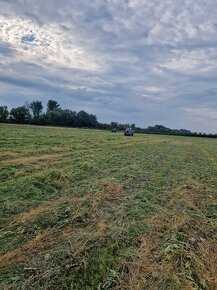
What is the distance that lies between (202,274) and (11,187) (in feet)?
20.5

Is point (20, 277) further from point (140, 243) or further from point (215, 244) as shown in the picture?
point (215, 244)

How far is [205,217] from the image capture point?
25.0ft

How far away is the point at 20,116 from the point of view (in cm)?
9838

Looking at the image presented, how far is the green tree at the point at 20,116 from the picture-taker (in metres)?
97.6

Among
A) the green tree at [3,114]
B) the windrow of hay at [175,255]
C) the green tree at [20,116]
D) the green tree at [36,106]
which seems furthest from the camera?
the green tree at [36,106]

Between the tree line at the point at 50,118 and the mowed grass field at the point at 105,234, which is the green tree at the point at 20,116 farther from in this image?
the mowed grass field at the point at 105,234

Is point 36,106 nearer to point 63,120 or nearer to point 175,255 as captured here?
point 63,120

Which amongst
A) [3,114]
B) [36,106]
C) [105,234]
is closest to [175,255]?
[105,234]

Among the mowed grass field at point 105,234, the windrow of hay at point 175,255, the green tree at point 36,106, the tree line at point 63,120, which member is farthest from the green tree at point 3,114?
the windrow of hay at point 175,255

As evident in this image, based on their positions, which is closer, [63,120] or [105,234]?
[105,234]

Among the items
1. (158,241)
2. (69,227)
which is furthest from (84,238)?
(158,241)

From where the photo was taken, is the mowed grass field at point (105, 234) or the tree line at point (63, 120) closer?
the mowed grass field at point (105, 234)

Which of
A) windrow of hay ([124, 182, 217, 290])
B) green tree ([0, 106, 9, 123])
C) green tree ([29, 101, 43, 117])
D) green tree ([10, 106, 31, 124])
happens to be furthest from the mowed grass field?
green tree ([29, 101, 43, 117])

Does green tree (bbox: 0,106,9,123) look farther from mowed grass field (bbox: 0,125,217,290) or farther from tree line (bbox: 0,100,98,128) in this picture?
mowed grass field (bbox: 0,125,217,290)
